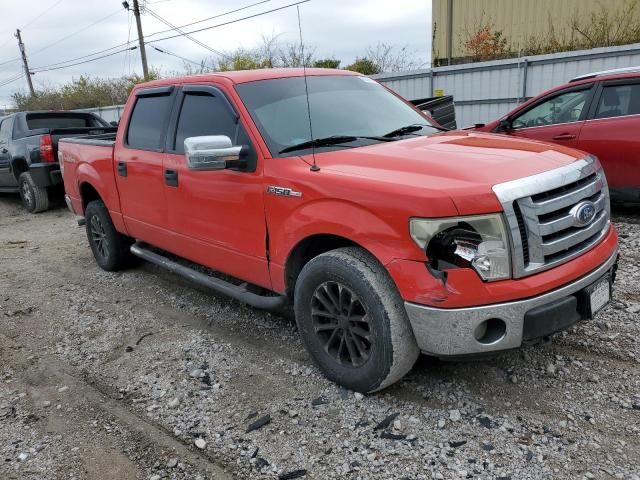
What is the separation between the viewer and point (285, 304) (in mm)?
3422

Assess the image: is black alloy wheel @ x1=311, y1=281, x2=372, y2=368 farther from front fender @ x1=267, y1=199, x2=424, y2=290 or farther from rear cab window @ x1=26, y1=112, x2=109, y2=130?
rear cab window @ x1=26, y1=112, x2=109, y2=130

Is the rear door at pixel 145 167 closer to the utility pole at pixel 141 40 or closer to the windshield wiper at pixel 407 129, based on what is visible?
the windshield wiper at pixel 407 129

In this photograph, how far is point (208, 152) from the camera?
3.07 metres

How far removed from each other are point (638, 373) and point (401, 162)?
6.19 ft

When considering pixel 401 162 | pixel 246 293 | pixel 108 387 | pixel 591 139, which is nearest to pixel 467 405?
pixel 401 162

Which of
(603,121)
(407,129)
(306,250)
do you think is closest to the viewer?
(306,250)

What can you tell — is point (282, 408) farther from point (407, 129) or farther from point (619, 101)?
point (619, 101)

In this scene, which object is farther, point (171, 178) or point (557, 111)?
point (557, 111)

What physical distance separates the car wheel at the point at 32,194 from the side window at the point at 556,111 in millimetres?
8066

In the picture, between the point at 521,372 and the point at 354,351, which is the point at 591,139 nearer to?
the point at 521,372

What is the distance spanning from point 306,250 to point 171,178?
146 centimetres

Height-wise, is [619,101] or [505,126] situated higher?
[619,101]

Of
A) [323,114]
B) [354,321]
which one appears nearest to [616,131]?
[323,114]

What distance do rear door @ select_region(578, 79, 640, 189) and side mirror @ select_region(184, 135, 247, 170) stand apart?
182 inches
